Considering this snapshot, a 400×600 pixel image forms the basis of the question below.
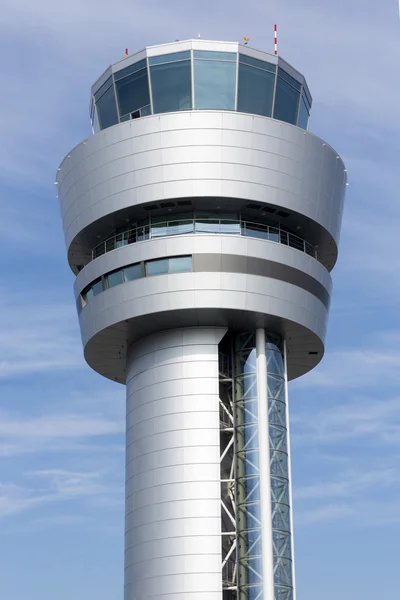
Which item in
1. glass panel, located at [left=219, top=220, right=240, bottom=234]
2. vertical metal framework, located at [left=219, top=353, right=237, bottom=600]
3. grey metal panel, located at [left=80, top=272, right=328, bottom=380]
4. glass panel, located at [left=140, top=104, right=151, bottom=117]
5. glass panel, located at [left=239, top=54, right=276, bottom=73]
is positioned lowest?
vertical metal framework, located at [left=219, top=353, right=237, bottom=600]

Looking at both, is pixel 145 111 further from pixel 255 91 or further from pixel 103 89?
pixel 255 91

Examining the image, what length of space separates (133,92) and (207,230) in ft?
29.8

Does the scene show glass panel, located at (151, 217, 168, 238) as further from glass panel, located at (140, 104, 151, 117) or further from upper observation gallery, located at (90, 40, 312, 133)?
upper observation gallery, located at (90, 40, 312, 133)

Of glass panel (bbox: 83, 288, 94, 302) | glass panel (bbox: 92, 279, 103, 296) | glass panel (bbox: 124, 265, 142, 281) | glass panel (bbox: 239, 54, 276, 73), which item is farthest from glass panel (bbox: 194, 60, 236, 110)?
glass panel (bbox: 83, 288, 94, 302)

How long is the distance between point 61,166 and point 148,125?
6629 mm

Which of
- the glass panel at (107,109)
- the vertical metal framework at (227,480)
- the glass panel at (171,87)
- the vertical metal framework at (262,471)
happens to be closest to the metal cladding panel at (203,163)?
the glass panel at (171,87)

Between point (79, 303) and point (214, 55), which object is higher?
point (214, 55)

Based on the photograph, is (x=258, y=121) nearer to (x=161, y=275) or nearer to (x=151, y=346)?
(x=161, y=275)

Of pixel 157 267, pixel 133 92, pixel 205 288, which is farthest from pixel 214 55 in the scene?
pixel 205 288

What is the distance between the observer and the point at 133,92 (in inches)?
2173

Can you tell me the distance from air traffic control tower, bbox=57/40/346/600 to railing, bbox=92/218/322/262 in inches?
3.3

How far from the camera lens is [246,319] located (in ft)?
173

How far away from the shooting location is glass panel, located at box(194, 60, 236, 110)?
2111 inches

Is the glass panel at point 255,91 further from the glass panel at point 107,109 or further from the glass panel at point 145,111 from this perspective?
the glass panel at point 107,109
